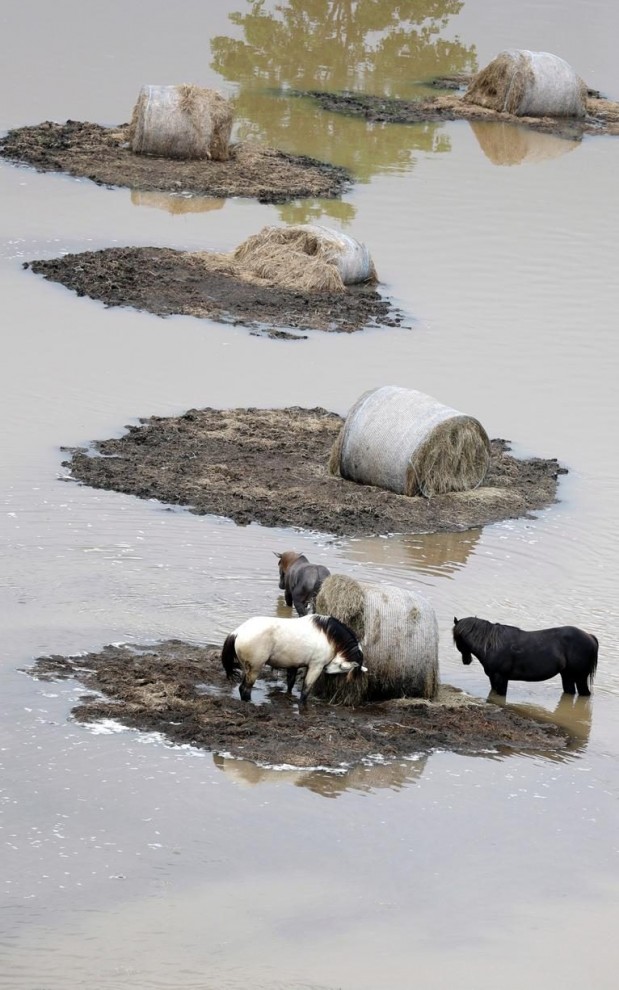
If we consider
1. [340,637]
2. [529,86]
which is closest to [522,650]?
[340,637]

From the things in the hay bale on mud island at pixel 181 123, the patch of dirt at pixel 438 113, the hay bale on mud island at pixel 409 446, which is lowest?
the hay bale on mud island at pixel 409 446

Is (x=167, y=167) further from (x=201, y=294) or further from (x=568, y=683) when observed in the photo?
(x=568, y=683)

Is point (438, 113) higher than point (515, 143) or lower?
higher

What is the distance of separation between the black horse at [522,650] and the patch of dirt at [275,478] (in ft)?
9.64

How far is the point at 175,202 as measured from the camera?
84.7ft

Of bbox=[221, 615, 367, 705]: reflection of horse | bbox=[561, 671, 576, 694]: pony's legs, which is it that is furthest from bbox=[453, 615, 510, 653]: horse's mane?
bbox=[221, 615, 367, 705]: reflection of horse

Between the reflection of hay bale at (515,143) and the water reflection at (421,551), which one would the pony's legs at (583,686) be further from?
the reflection of hay bale at (515,143)

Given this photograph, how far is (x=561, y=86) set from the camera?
34.1 meters

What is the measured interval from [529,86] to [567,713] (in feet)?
78.8

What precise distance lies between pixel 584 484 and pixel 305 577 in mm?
5191

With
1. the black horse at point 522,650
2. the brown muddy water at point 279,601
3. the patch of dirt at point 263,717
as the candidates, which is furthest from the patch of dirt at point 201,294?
the patch of dirt at point 263,717

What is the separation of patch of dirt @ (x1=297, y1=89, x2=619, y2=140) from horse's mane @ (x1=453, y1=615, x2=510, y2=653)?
72.3 feet

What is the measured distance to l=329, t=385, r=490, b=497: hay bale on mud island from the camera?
1591cm

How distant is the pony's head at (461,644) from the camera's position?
12164mm
